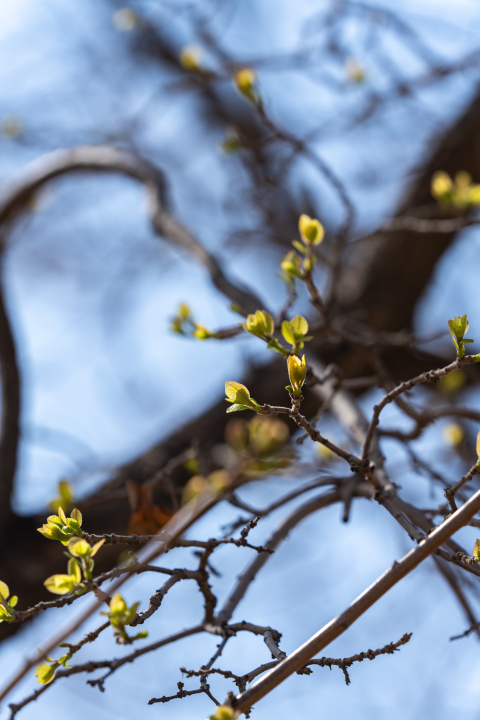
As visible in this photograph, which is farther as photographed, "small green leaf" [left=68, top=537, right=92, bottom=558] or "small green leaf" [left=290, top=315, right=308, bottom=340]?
"small green leaf" [left=290, top=315, right=308, bottom=340]

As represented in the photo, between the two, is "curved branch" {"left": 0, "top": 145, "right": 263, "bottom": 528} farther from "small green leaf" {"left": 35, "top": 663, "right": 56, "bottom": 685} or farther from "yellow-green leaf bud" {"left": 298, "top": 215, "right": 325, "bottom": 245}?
"small green leaf" {"left": 35, "top": 663, "right": 56, "bottom": 685}

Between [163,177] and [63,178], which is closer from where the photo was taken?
[163,177]

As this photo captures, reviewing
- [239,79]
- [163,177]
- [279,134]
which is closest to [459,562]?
[279,134]

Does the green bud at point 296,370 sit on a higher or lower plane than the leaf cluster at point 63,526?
higher

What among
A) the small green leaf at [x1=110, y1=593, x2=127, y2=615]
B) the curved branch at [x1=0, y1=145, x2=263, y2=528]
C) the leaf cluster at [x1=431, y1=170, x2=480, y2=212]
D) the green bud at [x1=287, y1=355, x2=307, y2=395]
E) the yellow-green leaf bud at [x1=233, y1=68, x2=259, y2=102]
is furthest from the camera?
the curved branch at [x1=0, y1=145, x2=263, y2=528]

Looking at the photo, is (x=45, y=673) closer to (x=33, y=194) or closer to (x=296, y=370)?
(x=296, y=370)

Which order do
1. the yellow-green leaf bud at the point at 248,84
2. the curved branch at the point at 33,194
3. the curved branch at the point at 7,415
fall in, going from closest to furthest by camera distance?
the yellow-green leaf bud at the point at 248,84
the curved branch at the point at 33,194
the curved branch at the point at 7,415

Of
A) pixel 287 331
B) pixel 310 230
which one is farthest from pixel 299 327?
pixel 310 230

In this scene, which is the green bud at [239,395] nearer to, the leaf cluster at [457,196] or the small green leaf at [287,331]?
the small green leaf at [287,331]

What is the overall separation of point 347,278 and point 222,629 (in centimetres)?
248

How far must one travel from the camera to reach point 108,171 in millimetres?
2467

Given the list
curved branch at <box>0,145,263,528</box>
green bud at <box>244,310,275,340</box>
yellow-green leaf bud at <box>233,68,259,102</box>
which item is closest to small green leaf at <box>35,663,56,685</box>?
green bud at <box>244,310,275,340</box>

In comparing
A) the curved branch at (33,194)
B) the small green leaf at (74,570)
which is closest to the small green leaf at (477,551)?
the small green leaf at (74,570)

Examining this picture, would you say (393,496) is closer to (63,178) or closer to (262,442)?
(262,442)
